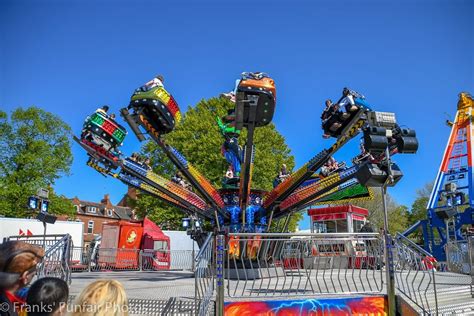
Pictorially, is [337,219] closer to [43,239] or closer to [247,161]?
[247,161]

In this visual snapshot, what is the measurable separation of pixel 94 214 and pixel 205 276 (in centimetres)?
5340

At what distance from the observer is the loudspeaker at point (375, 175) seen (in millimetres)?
7270

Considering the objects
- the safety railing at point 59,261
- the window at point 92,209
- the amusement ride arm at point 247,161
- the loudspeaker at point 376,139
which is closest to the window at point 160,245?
the amusement ride arm at point 247,161

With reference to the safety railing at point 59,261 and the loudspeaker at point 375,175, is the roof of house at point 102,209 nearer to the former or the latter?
the safety railing at point 59,261

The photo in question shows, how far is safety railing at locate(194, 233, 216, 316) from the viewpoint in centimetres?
669

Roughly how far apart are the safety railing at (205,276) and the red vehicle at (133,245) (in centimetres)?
1558

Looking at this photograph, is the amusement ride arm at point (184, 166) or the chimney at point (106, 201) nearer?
the amusement ride arm at point (184, 166)

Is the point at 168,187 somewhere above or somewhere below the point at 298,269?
above

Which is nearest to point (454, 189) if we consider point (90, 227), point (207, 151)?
point (207, 151)

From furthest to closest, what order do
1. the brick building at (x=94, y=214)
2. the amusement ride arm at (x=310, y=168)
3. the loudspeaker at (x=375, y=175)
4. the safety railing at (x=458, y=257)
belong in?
the brick building at (x=94, y=214), the safety railing at (x=458, y=257), the amusement ride arm at (x=310, y=168), the loudspeaker at (x=375, y=175)

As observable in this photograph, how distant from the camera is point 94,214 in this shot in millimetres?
56406

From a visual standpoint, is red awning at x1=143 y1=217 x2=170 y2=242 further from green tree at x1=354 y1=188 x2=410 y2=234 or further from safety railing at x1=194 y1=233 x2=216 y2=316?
green tree at x1=354 y1=188 x2=410 y2=234

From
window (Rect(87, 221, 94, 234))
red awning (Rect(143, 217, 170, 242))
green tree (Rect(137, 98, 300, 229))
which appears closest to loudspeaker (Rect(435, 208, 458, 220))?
green tree (Rect(137, 98, 300, 229))

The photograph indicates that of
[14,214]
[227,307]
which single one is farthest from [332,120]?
[14,214]
